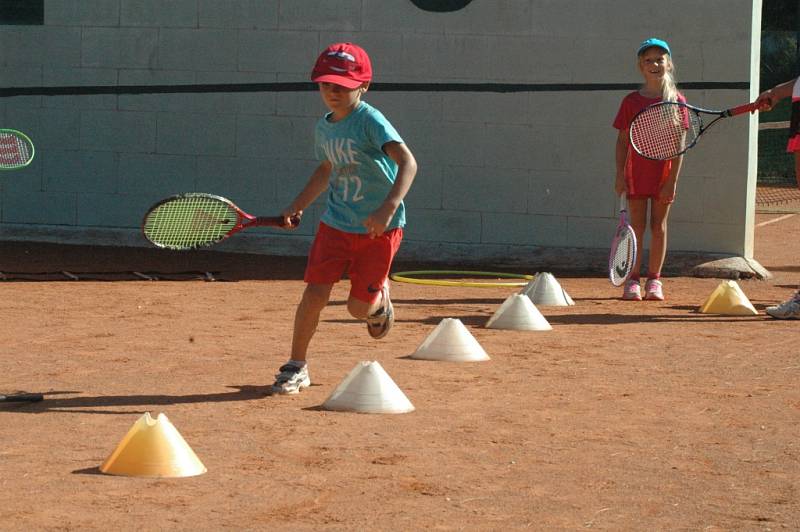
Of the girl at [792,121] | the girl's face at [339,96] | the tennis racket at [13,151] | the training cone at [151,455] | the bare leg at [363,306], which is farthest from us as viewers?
the girl at [792,121]

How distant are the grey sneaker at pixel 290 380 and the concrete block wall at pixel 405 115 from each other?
21.4ft

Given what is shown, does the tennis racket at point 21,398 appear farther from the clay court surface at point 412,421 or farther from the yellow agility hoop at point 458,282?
the yellow agility hoop at point 458,282

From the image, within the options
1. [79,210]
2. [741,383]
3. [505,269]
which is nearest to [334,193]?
[741,383]

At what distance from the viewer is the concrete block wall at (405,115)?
489 inches

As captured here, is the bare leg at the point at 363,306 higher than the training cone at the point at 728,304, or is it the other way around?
the bare leg at the point at 363,306

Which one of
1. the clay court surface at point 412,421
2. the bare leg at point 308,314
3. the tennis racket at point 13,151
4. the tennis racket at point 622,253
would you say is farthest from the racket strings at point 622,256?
the tennis racket at point 13,151

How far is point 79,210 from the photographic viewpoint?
1391 centimetres

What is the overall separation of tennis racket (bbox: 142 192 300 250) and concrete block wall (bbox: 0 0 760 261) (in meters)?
6.09

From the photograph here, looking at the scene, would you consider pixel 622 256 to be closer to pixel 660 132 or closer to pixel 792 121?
pixel 660 132

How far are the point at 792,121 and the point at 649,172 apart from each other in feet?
4.73

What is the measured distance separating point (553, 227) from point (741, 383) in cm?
585

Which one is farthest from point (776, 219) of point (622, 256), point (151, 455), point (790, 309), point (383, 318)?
point (151, 455)

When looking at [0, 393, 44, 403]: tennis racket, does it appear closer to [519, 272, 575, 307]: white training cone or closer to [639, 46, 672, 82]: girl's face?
[519, 272, 575, 307]: white training cone

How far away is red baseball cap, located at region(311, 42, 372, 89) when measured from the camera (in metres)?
6.32
